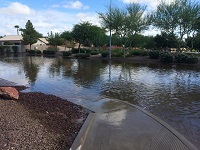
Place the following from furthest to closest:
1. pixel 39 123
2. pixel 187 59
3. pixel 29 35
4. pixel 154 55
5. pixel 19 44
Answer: pixel 19 44 → pixel 29 35 → pixel 154 55 → pixel 187 59 → pixel 39 123

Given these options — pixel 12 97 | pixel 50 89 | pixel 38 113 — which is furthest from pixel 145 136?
pixel 50 89

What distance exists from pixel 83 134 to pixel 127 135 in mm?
A: 992

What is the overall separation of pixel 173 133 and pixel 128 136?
44.7 inches

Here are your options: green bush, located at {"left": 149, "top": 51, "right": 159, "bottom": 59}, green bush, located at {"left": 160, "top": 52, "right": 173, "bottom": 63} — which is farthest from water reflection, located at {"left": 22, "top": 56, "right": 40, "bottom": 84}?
green bush, located at {"left": 149, "top": 51, "right": 159, "bottom": 59}

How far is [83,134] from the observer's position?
221 inches

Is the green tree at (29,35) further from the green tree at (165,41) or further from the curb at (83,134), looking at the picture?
the curb at (83,134)

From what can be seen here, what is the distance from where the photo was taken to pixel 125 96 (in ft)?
34.9

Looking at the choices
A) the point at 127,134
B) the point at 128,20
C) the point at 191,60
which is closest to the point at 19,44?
the point at 128,20

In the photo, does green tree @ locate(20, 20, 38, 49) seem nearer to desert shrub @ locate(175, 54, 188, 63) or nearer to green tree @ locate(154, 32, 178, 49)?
green tree @ locate(154, 32, 178, 49)

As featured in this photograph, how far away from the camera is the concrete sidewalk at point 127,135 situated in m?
5.09

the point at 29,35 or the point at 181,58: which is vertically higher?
the point at 29,35

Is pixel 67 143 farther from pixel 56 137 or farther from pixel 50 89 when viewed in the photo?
pixel 50 89

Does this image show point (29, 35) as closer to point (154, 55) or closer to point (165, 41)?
point (165, 41)

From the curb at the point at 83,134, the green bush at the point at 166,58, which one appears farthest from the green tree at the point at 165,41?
the curb at the point at 83,134
